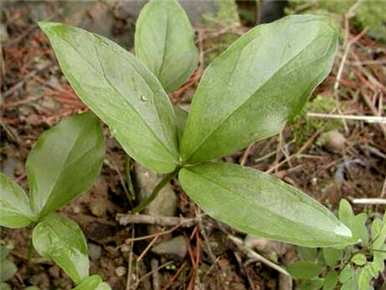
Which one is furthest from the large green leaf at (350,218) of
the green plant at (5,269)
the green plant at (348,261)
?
the green plant at (5,269)

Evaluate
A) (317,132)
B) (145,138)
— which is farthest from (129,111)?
(317,132)

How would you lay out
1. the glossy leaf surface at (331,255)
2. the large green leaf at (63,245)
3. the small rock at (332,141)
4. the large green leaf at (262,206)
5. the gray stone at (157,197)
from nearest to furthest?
the large green leaf at (262,206)
the large green leaf at (63,245)
the glossy leaf surface at (331,255)
the gray stone at (157,197)
the small rock at (332,141)

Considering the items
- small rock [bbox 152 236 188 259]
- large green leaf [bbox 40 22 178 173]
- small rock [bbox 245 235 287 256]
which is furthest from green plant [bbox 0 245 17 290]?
small rock [bbox 245 235 287 256]

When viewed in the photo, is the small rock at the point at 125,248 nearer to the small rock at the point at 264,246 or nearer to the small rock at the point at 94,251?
the small rock at the point at 94,251

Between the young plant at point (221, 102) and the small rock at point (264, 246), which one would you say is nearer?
the young plant at point (221, 102)

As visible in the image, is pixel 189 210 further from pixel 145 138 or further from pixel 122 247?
pixel 145 138

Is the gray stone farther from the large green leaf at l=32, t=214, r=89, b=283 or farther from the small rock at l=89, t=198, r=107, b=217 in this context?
the large green leaf at l=32, t=214, r=89, b=283
